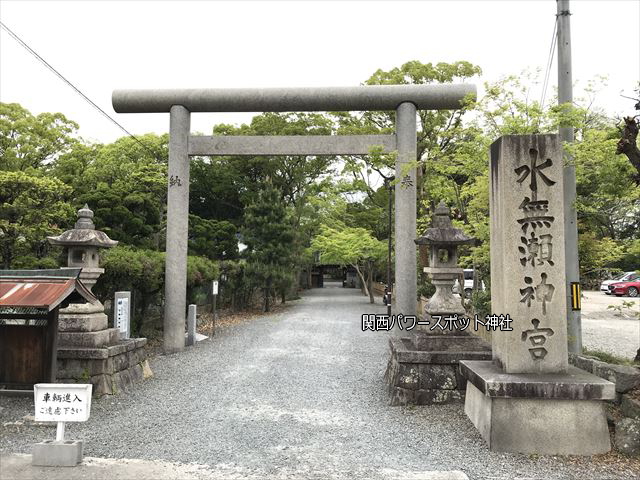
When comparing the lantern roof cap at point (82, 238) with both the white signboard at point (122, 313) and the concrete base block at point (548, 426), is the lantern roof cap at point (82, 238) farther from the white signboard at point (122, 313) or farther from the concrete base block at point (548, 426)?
the concrete base block at point (548, 426)

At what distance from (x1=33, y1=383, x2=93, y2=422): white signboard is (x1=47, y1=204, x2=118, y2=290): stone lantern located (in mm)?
3636

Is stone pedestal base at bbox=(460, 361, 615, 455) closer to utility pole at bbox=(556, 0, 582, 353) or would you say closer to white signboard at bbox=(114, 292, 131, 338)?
utility pole at bbox=(556, 0, 582, 353)

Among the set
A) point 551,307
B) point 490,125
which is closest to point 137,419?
point 551,307

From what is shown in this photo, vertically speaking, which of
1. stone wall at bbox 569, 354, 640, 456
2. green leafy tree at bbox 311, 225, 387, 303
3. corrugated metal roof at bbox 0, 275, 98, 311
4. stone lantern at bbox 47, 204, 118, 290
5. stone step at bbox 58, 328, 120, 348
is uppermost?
green leafy tree at bbox 311, 225, 387, 303

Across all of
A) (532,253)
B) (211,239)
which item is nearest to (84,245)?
(532,253)

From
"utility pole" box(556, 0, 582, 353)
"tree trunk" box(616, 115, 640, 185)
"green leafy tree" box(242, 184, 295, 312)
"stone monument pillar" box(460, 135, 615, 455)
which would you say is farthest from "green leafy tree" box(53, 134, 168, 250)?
"tree trunk" box(616, 115, 640, 185)

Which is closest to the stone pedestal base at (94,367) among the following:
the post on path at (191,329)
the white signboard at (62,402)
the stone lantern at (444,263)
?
the white signboard at (62,402)

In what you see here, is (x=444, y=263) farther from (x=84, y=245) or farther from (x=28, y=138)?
(x=28, y=138)

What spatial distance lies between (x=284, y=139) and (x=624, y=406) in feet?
28.5

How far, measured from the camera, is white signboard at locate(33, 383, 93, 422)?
425 centimetres

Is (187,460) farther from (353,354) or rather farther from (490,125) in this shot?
(490,125)

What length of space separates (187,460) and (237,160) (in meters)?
24.5

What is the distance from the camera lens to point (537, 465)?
4273 mm

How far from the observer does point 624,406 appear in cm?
477
